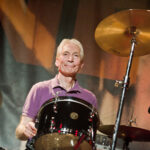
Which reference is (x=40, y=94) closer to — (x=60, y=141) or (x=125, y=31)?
(x=60, y=141)

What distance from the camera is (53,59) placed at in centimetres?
305

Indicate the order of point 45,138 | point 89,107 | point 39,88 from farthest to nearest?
point 39,88 < point 89,107 < point 45,138

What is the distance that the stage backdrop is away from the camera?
2.95m

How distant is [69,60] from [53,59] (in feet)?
1.82

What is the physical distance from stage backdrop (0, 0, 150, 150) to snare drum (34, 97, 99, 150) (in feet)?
3.38

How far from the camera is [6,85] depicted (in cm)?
299

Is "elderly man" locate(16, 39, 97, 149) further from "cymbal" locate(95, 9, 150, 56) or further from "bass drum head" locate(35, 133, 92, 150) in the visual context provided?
"bass drum head" locate(35, 133, 92, 150)

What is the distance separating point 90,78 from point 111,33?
0.87 metres

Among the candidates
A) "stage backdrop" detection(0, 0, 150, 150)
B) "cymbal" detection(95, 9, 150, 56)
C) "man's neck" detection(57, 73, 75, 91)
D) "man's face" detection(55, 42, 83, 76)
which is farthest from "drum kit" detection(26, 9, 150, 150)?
"stage backdrop" detection(0, 0, 150, 150)

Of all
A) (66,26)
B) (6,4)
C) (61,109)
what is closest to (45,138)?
(61,109)

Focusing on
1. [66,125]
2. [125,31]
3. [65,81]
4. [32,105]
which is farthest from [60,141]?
[125,31]

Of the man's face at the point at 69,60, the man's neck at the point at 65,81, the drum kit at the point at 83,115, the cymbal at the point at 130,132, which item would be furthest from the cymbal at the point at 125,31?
the cymbal at the point at 130,132

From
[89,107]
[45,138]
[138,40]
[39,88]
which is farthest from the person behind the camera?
[39,88]

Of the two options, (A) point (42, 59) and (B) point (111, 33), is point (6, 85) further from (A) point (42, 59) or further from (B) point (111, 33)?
(B) point (111, 33)
